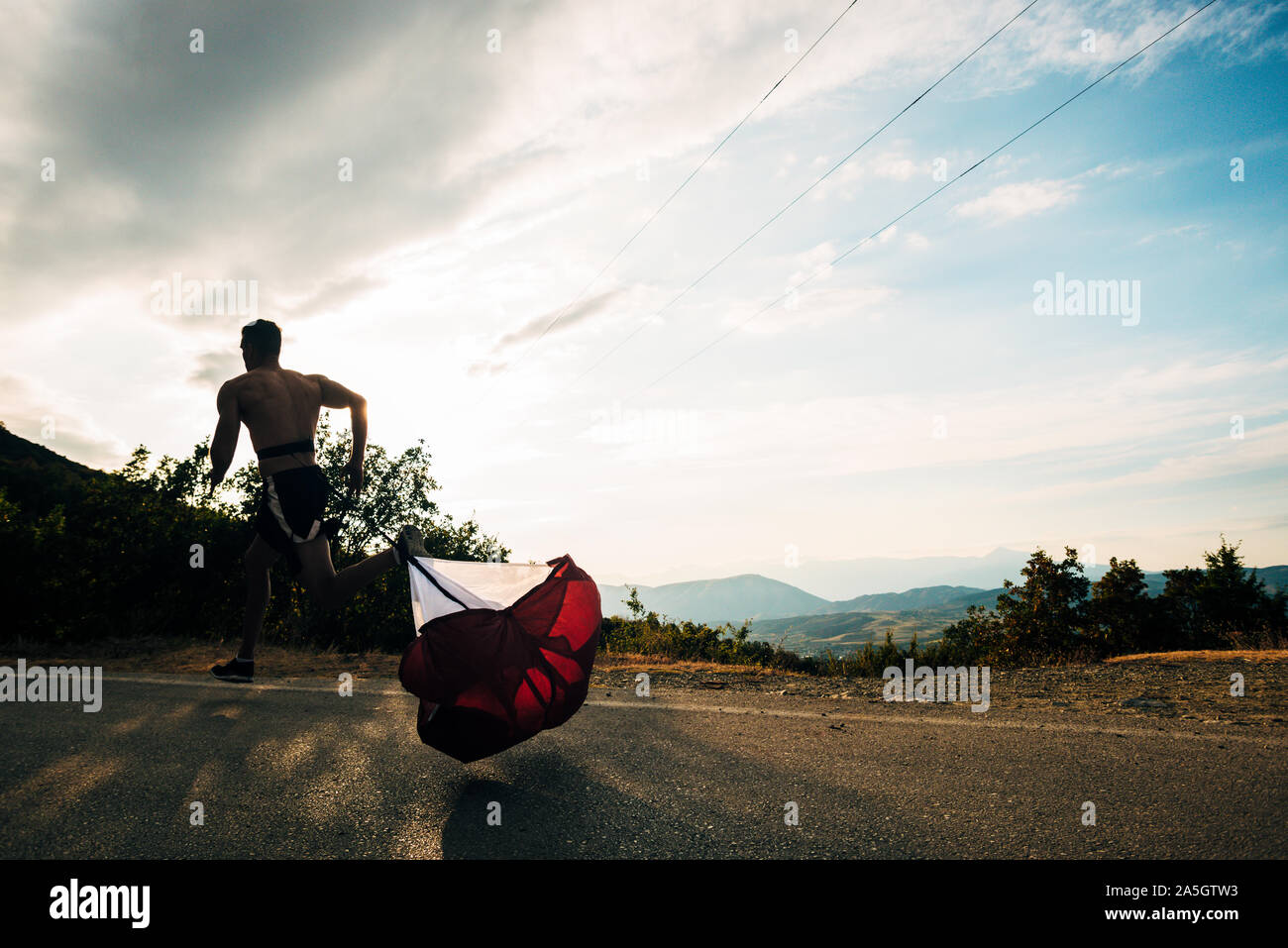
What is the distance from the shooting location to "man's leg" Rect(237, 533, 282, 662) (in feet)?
16.7

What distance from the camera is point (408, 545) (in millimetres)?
A: 4023

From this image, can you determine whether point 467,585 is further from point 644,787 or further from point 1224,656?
point 1224,656

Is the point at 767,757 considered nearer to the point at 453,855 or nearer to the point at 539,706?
the point at 539,706

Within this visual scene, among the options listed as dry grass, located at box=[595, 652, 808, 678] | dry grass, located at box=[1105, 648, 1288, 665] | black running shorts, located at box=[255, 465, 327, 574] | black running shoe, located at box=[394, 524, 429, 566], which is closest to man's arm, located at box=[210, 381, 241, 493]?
black running shorts, located at box=[255, 465, 327, 574]

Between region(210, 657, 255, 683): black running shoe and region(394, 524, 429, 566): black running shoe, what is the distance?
2.14 meters

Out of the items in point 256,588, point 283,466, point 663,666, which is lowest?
point 663,666

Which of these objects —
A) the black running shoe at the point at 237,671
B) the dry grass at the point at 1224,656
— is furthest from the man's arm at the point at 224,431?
the dry grass at the point at 1224,656

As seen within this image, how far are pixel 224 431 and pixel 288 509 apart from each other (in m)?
0.73

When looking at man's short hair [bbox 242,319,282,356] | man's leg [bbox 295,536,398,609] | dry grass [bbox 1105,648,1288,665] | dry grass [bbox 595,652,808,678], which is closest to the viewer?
man's leg [bbox 295,536,398,609]

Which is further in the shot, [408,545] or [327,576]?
[327,576]

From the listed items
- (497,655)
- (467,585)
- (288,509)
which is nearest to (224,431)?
(288,509)

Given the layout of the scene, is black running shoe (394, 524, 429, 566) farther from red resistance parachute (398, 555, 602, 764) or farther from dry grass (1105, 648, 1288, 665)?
dry grass (1105, 648, 1288, 665)

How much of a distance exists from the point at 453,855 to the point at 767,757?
1740 mm
